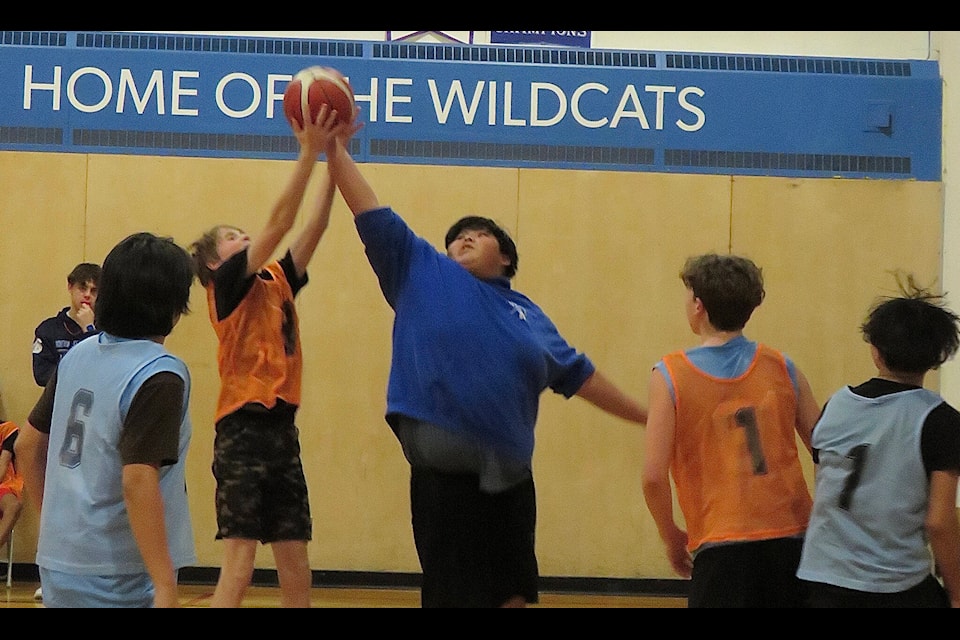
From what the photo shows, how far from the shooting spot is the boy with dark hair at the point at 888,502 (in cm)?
262

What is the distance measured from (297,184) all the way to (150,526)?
47.6 inches

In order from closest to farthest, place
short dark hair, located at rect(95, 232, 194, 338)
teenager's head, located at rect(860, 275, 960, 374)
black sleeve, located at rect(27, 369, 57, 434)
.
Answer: short dark hair, located at rect(95, 232, 194, 338)
black sleeve, located at rect(27, 369, 57, 434)
teenager's head, located at rect(860, 275, 960, 374)

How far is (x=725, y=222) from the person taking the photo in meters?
6.63

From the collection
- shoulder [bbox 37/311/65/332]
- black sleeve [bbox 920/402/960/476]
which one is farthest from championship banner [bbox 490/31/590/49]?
black sleeve [bbox 920/402/960/476]

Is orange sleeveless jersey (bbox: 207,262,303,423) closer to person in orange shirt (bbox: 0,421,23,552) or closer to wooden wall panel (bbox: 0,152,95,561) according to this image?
person in orange shirt (bbox: 0,421,23,552)

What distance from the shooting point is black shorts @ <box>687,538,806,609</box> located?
2.75 metres

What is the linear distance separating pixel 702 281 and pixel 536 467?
373 centimetres

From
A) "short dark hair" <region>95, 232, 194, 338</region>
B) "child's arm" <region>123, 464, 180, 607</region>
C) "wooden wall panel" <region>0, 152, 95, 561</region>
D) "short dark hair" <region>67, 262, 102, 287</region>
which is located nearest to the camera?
"child's arm" <region>123, 464, 180, 607</region>

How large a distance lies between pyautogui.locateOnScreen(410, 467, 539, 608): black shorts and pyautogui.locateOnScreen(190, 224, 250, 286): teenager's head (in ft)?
4.39

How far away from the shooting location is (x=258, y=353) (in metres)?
3.57

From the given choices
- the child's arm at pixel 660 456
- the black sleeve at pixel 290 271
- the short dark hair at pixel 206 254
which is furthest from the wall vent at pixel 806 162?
the child's arm at pixel 660 456

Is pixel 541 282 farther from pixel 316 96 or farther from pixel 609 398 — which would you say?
pixel 316 96

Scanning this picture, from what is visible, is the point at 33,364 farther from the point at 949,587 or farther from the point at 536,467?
the point at 949,587
